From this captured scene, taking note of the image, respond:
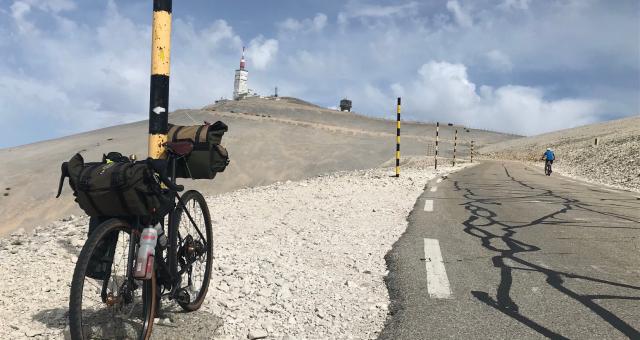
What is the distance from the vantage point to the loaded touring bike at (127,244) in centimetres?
258

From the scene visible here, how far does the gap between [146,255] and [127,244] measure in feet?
0.77

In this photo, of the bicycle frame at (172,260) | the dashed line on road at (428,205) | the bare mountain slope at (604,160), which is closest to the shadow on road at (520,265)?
the dashed line on road at (428,205)

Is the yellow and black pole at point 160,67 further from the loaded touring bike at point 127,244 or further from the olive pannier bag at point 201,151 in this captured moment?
the loaded touring bike at point 127,244

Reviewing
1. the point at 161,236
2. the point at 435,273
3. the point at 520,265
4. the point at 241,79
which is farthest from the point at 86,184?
the point at 241,79

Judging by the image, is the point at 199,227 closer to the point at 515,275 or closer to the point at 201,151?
the point at 201,151

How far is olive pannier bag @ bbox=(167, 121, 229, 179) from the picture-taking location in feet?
11.3

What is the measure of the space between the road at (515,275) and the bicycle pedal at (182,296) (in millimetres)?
1412

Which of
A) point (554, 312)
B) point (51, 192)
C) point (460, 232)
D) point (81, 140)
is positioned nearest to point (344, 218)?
point (460, 232)

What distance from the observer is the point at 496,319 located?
3600mm

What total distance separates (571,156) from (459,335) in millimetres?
31508

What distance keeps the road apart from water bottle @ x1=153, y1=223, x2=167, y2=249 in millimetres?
1627

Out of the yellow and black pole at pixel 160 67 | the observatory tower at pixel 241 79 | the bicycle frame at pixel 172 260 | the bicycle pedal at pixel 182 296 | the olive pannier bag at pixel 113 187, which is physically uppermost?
the observatory tower at pixel 241 79

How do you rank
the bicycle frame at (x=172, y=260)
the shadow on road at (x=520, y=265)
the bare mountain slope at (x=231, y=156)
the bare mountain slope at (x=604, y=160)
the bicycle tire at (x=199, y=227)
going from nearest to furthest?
the bicycle frame at (x=172, y=260) < the bicycle tire at (x=199, y=227) < the shadow on road at (x=520, y=265) < the bare mountain slope at (x=604, y=160) < the bare mountain slope at (x=231, y=156)

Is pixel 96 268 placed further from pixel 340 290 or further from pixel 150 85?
pixel 340 290
